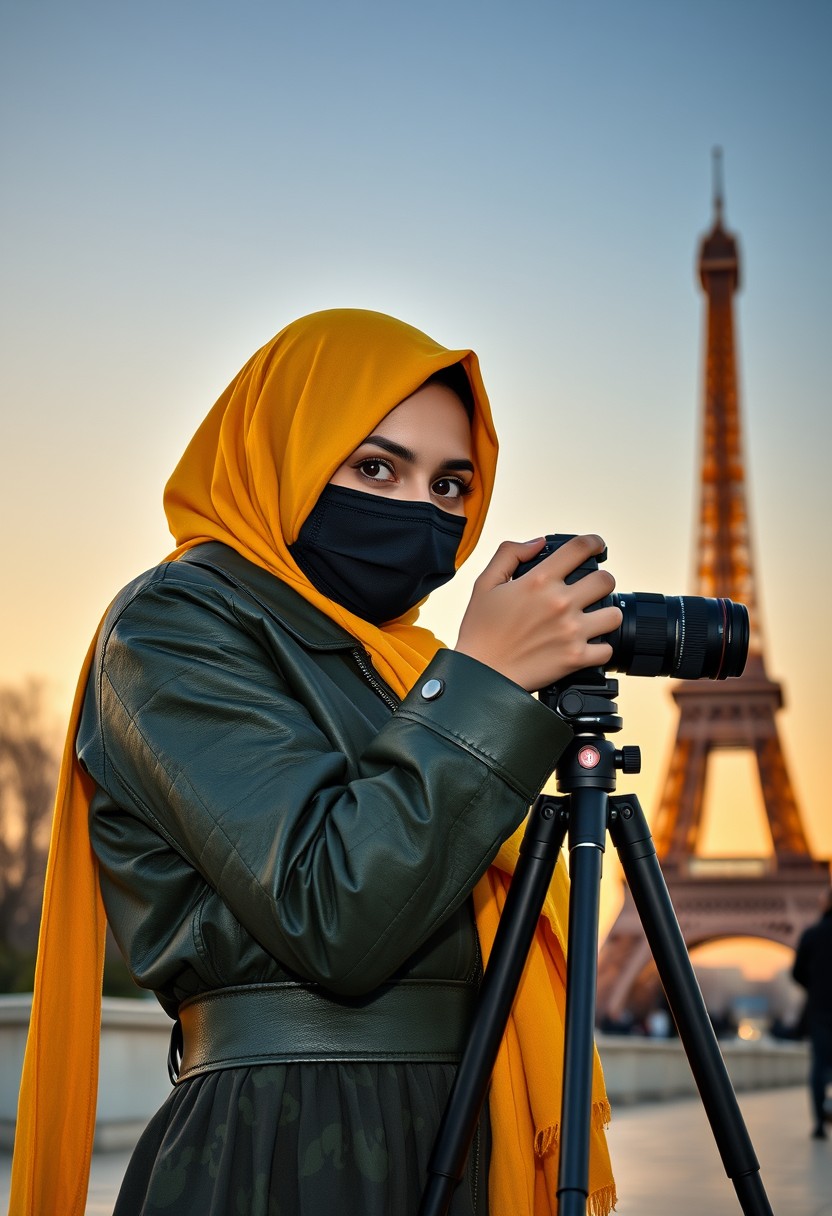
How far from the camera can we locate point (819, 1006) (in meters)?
10.1

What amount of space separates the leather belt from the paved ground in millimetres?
3957

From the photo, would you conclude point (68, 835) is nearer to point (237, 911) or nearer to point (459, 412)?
point (237, 911)

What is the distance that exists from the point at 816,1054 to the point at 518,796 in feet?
30.8

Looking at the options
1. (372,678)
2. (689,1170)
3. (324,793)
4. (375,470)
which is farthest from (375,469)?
(689,1170)

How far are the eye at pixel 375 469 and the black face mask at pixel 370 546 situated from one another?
0.04m

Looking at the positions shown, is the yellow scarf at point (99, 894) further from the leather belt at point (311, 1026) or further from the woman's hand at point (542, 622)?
the woman's hand at point (542, 622)

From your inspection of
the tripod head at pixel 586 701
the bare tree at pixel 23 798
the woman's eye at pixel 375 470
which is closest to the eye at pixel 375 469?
the woman's eye at pixel 375 470

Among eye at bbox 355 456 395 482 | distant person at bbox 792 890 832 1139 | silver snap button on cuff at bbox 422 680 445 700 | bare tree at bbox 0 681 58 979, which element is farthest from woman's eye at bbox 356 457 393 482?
bare tree at bbox 0 681 58 979

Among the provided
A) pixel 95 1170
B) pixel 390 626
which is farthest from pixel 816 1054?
pixel 390 626

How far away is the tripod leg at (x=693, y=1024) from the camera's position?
6.01 feet

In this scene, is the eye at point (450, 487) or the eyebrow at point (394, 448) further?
the eye at point (450, 487)

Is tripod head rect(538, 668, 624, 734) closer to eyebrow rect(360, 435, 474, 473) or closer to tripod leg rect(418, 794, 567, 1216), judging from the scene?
tripod leg rect(418, 794, 567, 1216)

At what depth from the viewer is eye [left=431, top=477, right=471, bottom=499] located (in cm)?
215

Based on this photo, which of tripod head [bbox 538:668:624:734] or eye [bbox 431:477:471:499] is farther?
eye [bbox 431:477:471:499]
